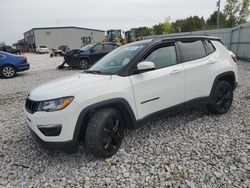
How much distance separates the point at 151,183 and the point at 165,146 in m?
0.87

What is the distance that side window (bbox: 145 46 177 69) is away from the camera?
3556mm

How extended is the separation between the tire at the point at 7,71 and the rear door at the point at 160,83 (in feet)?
32.3

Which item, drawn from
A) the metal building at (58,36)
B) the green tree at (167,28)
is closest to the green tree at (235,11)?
the green tree at (167,28)

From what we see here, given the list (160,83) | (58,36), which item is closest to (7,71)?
(160,83)

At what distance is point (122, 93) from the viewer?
3070 millimetres

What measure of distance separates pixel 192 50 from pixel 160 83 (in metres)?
1.13

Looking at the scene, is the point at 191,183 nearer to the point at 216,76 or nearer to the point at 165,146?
the point at 165,146

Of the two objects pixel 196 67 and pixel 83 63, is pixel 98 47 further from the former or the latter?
pixel 196 67

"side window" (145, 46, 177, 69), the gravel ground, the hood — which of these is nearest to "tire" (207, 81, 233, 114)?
the gravel ground

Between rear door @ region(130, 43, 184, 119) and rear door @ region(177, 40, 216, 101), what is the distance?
6.2 inches

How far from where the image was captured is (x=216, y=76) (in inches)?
167

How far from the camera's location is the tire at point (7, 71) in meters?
11.1

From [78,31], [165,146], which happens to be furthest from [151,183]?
[78,31]

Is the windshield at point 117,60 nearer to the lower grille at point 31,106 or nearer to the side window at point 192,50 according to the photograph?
the side window at point 192,50
